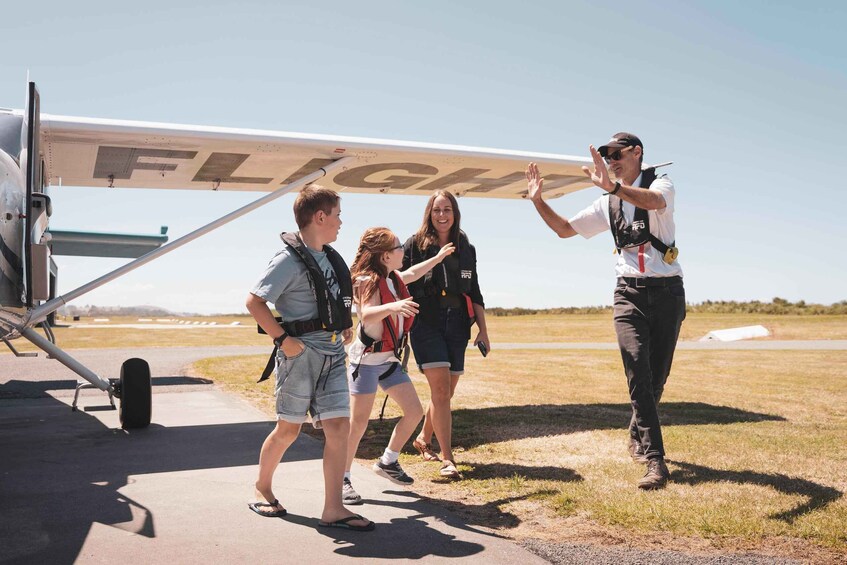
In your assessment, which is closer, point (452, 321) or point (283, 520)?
point (283, 520)

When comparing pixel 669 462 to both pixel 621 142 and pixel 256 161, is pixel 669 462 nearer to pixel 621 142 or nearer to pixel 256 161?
pixel 621 142

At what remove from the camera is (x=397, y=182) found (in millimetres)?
10078

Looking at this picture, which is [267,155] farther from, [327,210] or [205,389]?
[327,210]

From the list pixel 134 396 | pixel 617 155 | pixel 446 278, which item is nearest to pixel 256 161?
pixel 134 396

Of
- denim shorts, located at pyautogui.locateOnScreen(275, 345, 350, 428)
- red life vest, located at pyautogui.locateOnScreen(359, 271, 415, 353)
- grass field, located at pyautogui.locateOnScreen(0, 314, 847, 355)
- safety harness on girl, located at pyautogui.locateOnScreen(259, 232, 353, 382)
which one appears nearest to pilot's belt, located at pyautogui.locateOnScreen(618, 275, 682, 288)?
red life vest, located at pyautogui.locateOnScreen(359, 271, 415, 353)

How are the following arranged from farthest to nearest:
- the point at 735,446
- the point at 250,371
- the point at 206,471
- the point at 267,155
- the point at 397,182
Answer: the point at 250,371, the point at 397,182, the point at 267,155, the point at 735,446, the point at 206,471

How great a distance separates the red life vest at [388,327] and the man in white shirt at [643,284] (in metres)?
1.07

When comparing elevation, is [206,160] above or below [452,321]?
above

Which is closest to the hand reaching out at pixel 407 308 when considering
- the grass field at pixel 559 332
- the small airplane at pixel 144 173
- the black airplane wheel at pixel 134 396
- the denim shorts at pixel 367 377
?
the denim shorts at pixel 367 377

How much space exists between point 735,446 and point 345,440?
3.67 metres

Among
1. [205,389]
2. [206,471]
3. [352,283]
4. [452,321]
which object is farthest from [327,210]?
[205,389]

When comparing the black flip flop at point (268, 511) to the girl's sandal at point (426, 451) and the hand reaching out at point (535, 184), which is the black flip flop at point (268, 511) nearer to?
the girl's sandal at point (426, 451)

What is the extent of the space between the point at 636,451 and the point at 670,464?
34 cm

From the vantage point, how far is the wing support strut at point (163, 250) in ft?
21.3
